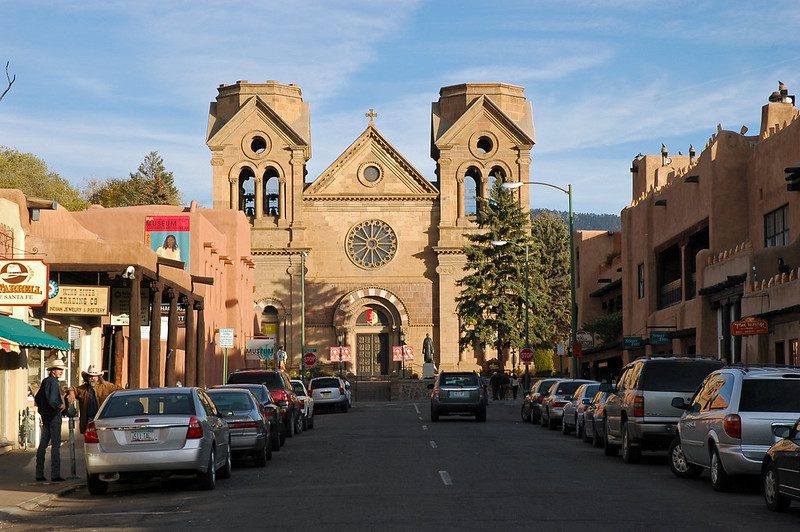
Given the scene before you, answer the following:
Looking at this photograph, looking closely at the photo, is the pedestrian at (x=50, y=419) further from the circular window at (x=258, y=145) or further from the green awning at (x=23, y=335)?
the circular window at (x=258, y=145)

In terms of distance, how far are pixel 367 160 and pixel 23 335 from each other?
57480mm

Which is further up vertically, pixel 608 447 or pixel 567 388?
pixel 567 388

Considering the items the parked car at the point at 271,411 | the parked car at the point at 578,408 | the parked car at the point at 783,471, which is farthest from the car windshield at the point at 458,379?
the parked car at the point at 783,471

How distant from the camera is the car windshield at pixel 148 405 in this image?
1711cm

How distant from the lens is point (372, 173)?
80688 millimetres

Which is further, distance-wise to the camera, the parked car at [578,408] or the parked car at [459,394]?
the parked car at [459,394]

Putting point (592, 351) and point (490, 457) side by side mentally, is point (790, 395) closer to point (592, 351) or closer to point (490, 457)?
point (490, 457)

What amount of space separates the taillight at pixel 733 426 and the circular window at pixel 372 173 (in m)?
65.5

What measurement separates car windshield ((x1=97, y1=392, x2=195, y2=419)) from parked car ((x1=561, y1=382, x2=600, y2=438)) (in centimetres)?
1398

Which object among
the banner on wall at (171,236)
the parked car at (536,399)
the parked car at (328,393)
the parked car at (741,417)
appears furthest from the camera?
the parked car at (328,393)

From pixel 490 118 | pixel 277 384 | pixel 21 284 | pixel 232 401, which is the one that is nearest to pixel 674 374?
pixel 232 401

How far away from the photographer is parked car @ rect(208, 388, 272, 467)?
21438 millimetres

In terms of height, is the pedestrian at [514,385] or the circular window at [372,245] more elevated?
the circular window at [372,245]

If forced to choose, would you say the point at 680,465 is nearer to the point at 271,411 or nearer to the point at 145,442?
the point at 145,442
